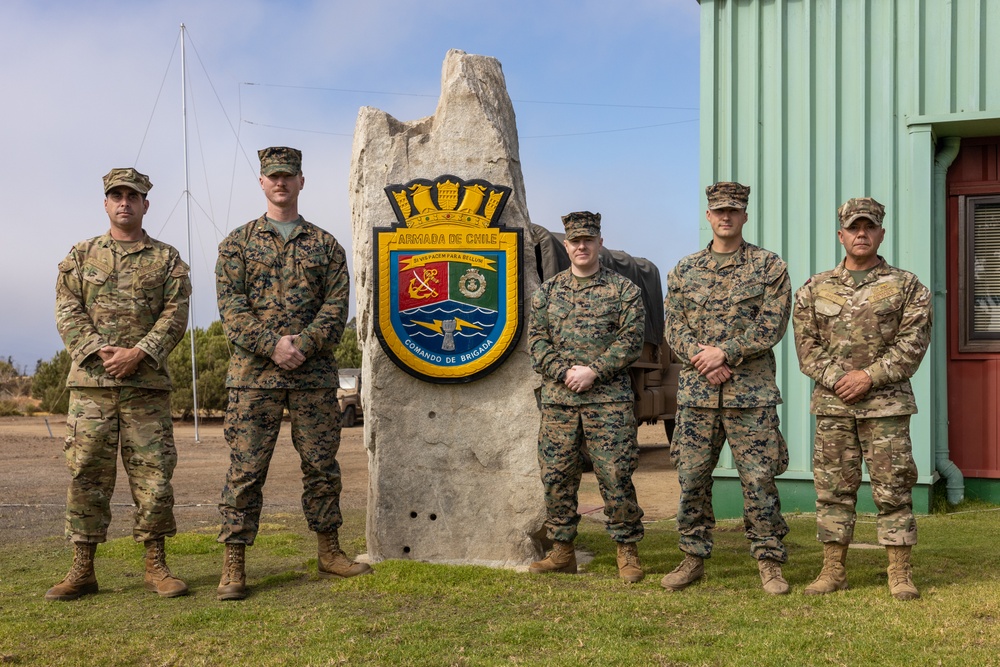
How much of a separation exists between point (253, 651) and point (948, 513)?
5.57 meters

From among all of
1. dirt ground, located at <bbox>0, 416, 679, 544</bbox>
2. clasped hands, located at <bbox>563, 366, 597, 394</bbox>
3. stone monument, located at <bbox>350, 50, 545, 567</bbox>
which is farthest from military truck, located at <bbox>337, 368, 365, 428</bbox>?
clasped hands, located at <bbox>563, 366, 597, 394</bbox>

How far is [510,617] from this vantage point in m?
4.28

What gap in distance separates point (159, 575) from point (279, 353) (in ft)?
4.24

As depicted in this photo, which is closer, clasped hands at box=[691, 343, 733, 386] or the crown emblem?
clasped hands at box=[691, 343, 733, 386]

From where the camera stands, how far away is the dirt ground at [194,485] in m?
7.75

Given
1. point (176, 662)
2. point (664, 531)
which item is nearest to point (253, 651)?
point (176, 662)

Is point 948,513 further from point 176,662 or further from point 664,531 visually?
point 176,662

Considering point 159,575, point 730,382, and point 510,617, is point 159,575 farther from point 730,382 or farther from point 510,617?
point 730,382

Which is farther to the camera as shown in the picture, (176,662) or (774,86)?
(774,86)

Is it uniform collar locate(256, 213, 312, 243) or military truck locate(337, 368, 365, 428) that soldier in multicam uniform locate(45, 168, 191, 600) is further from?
military truck locate(337, 368, 365, 428)

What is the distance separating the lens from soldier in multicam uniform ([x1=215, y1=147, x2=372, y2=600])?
483cm

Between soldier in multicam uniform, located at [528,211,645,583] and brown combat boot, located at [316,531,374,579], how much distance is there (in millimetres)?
952

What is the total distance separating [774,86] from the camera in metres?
7.56

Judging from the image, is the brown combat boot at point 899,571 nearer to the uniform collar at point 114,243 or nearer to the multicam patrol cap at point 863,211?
the multicam patrol cap at point 863,211
